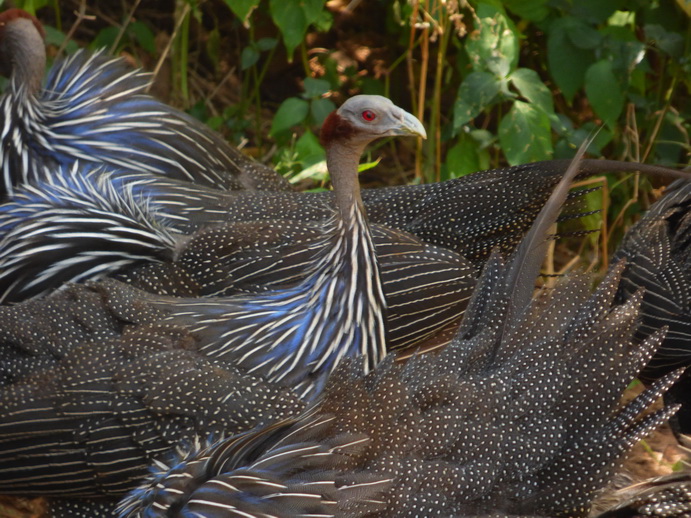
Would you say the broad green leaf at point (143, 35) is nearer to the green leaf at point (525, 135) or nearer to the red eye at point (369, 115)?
the green leaf at point (525, 135)

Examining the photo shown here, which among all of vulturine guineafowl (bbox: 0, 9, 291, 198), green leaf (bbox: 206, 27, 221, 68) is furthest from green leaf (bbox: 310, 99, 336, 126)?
green leaf (bbox: 206, 27, 221, 68)

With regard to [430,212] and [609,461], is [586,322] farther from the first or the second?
[430,212]

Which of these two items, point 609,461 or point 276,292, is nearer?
point 609,461

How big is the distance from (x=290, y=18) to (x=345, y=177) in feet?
4.36

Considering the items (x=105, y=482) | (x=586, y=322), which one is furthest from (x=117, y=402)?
(x=586, y=322)

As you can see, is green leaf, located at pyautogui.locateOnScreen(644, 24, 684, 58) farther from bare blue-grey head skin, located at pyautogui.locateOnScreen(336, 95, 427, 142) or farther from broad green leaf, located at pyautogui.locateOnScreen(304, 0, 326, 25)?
bare blue-grey head skin, located at pyautogui.locateOnScreen(336, 95, 427, 142)

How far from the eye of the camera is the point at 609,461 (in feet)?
7.46

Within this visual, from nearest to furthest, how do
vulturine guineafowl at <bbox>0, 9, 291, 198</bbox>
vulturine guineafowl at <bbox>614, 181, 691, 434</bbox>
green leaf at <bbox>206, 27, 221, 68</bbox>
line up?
vulturine guineafowl at <bbox>614, 181, 691, 434</bbox> → vulturine guineafowl at <bbox>0, 9, 291, 198</bbox> → green leaf at <bbox>206, 27, 221, 68</bbox>

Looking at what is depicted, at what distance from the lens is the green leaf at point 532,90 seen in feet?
11.9

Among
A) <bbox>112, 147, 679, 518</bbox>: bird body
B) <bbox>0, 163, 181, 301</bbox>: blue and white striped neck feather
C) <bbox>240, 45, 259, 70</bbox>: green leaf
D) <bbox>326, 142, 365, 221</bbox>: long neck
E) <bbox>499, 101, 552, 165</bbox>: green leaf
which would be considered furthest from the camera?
<bbox>240, 45, 259, 70</bbox>: green leaf

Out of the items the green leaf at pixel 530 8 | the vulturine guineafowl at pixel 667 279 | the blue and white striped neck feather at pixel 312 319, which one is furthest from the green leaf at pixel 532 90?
the blue and white striped neck feather at pixel 312 319

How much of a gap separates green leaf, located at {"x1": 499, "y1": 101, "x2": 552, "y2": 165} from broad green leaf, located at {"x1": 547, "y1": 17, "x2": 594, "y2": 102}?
0.25 metres

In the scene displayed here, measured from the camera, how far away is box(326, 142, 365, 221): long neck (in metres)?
2.67

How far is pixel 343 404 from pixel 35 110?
1.85 m
